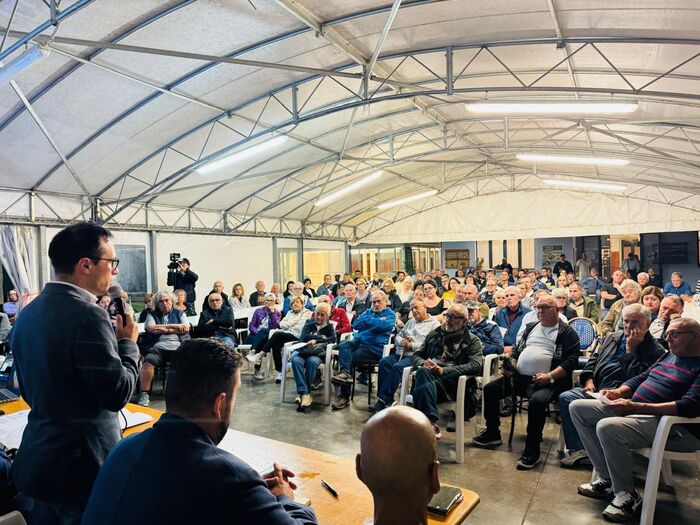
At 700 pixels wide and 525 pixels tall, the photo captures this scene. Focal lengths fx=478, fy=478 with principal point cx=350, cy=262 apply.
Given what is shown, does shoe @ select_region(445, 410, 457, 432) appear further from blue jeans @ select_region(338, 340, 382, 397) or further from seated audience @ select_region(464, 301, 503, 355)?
blue jeans @ select_region(338, 340, 382, 397)

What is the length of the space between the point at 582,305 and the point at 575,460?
11.2ft

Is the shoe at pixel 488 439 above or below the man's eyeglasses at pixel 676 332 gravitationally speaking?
below

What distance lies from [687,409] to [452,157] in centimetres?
1080

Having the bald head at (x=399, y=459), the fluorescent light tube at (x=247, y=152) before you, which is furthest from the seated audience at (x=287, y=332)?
the bald head at (x=399, y=459)

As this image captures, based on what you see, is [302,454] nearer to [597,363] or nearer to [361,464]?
[361,464]

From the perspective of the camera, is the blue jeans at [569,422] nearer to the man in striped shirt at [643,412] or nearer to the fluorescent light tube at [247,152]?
the man in striped shirt at [643,412]

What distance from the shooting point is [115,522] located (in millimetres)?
941

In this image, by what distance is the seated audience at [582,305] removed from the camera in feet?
19.9

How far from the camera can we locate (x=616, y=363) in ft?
11.1

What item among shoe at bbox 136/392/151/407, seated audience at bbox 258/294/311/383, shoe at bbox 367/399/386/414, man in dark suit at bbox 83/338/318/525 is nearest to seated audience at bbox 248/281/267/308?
seated audience at bbox 258/294/311/383

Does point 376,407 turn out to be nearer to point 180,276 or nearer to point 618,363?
point 618,363

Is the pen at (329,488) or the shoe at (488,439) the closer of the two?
the pen at (329,488)

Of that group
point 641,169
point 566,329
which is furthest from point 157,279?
point 641,169

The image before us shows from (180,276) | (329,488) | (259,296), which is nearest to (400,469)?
(329,488)
